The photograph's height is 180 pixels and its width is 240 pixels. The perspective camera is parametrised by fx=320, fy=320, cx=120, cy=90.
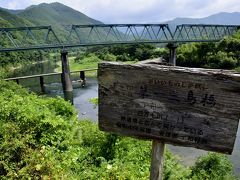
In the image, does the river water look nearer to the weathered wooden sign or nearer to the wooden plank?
the wooden plank

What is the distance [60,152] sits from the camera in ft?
30.7

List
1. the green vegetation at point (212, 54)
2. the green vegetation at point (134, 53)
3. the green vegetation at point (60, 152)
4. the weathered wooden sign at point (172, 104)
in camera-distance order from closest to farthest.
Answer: the weathered wooden sign at point (172, 104)
the green vegetation at point (60, 152)
the green vegetation at point (212, 54)
the green vegetation at point (134, 53)

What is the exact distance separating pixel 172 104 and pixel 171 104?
0.04 feet

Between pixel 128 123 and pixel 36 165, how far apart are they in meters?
4.05

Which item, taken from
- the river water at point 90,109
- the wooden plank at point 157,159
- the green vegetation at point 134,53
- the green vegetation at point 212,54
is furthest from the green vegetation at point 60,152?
the green vegetation at point 134,53

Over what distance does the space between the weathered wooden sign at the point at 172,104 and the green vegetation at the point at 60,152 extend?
3.80 meters

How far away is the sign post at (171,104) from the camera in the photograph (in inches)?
139

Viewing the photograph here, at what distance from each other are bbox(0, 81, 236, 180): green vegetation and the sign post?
12.4ft

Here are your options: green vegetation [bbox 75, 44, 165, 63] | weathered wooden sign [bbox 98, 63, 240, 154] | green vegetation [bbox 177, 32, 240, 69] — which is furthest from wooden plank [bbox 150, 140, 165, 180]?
green vegetation [bbox 75, 44, 165, 63]

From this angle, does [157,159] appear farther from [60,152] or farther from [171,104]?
[60,152]

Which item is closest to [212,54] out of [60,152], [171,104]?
[60,152]

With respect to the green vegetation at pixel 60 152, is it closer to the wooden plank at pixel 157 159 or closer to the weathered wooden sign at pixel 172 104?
the wooden plank at pixel 157 159

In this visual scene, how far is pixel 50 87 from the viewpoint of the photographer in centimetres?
6291

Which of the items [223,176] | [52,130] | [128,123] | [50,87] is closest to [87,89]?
[50,87]
